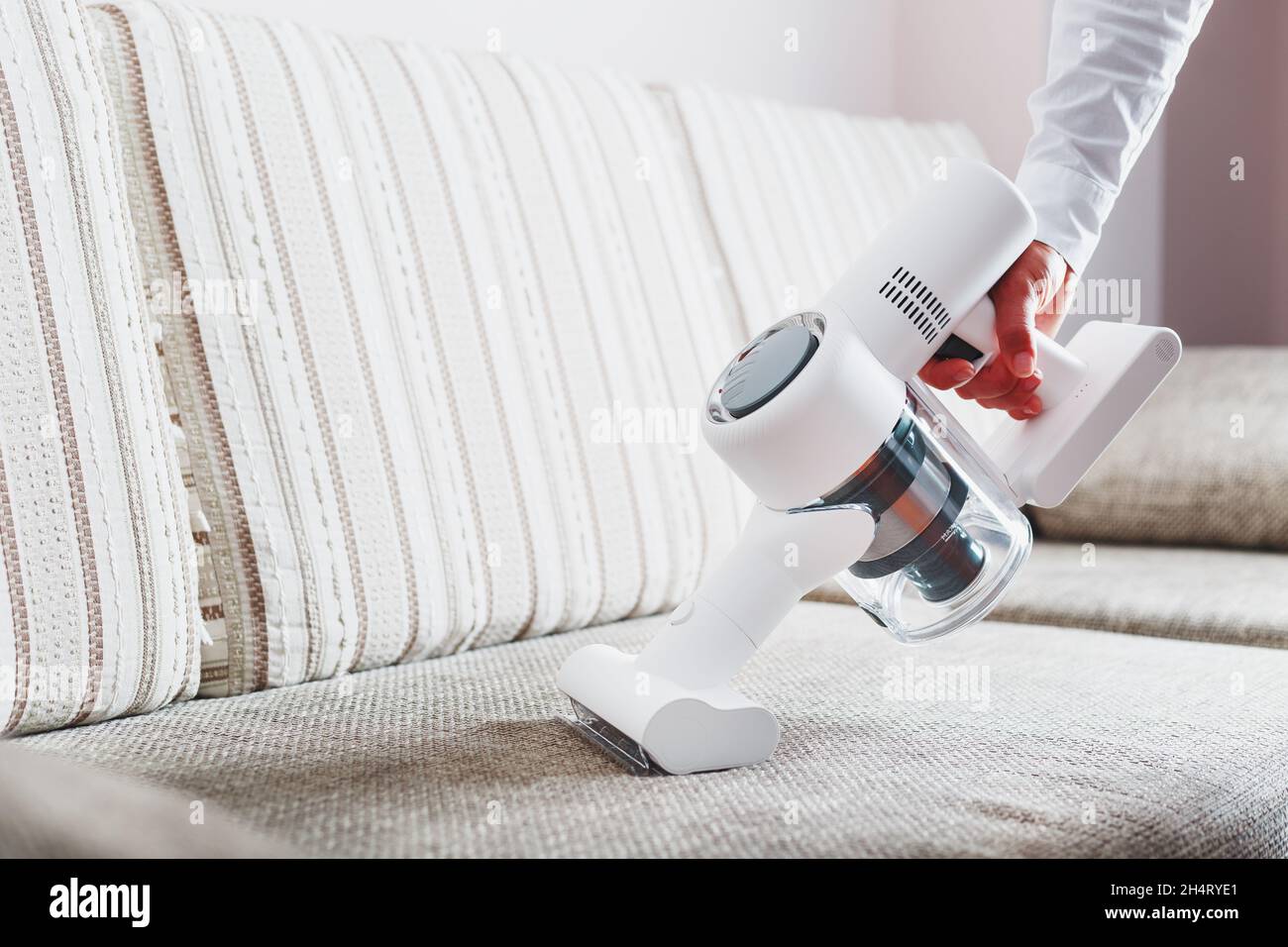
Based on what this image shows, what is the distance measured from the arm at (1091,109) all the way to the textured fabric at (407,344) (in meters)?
0.38

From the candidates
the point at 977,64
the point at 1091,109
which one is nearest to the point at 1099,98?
the point at 1091,109

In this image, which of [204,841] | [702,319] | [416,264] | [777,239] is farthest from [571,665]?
[777,239]

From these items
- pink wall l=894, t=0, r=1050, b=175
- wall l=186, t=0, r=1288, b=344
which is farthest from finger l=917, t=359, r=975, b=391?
pink wall l=894, t=0, r=1050, b=175

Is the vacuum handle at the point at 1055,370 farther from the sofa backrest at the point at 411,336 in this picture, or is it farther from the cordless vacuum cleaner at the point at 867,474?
the sofa backrest at the point at 411,336

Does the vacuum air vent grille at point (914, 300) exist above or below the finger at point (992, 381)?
above

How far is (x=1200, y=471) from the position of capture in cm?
143

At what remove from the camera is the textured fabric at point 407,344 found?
826 millimetres

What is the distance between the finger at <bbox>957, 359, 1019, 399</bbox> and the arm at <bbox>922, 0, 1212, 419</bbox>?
0.10m

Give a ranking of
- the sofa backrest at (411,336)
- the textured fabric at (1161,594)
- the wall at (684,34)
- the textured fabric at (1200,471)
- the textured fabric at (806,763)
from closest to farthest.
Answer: the textured fabric at (806,763), the sofa backrest at (411,336), the textured fabric at (1161,594), the wall at (684,34), the textured fabric at (1200,471)

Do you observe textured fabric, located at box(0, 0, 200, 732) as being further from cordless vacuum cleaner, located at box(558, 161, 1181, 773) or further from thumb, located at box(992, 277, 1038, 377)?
thumb, located at box(992, 277, 1038, 377)

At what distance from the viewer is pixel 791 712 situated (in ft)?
2.54

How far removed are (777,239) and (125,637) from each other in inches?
32.5

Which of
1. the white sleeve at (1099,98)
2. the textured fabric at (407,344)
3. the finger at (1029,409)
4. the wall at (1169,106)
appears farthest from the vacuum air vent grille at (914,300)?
the wall at (1169,106)
